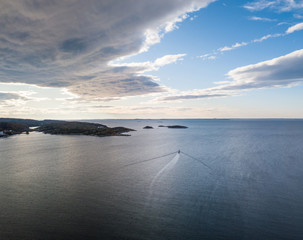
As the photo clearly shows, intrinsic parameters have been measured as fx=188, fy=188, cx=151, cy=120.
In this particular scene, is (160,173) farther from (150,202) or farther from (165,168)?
(150,202)

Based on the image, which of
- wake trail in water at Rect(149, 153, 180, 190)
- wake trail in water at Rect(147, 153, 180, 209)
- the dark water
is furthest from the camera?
wake trail in water at Rect(149, 153, 180, 190)

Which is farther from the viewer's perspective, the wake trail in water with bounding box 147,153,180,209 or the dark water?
the wake trail in water with bounding box 147,153,180,209

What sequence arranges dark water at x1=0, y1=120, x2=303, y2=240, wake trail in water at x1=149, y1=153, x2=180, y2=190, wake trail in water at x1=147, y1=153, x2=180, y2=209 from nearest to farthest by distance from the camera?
1. dark water at x1=0, y1=120, x2=303, y2=240
2. wake trail in water at x1=147, y1=153, x2=180, y2=209
3. wake trail in water at x1=149, y1=153, x2=180, y2=190

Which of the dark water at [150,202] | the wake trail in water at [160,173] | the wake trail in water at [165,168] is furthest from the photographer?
the wake trail in water at [165,168]

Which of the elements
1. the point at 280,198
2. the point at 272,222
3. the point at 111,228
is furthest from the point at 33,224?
the point at 280,198

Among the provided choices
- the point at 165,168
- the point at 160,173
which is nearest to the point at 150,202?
the point at 160,173

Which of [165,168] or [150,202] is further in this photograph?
[165,168]

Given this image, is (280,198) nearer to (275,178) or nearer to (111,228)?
(275,178)

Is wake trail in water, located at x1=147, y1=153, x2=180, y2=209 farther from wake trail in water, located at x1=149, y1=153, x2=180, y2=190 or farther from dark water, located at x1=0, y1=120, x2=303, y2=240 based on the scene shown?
dark water, located at x1=0, y1=120, x2=303, y2=240

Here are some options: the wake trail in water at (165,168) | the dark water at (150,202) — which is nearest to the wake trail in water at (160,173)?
the wake trail in water at (165,168)

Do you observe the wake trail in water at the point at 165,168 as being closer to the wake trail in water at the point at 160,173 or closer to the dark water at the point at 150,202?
the wake trail in water at the point at 160,173

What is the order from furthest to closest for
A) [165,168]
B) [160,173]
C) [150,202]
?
[165,168] < [160,173] < [150,202]

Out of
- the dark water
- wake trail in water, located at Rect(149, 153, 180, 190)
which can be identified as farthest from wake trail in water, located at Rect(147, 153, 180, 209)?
the dark water
